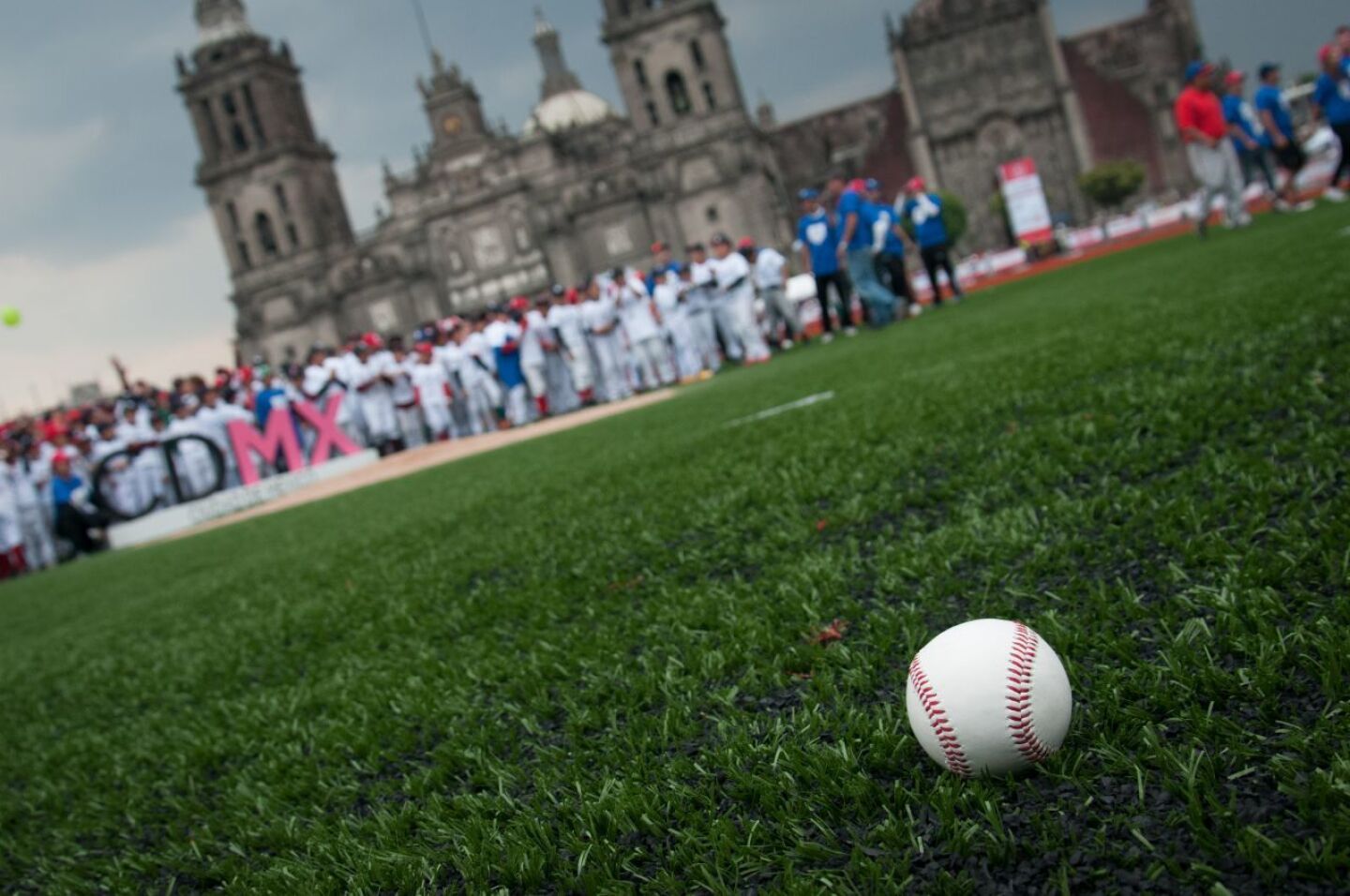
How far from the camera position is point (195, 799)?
10.6 feet

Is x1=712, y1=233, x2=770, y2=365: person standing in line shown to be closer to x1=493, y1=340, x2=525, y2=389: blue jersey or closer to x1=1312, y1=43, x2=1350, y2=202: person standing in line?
x1=493, y1=340, x2=525, y2=389: blue jersey

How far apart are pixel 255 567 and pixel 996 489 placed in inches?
265

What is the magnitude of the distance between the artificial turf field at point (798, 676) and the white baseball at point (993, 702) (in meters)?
0.07

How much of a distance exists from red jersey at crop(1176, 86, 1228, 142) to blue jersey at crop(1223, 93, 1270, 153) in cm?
71

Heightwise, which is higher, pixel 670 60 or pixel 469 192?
pixel 670 60

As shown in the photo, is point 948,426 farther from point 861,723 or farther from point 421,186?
point 421,186

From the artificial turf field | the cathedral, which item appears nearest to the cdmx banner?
the artificial turf field

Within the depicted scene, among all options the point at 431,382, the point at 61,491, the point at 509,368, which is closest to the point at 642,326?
the point at 509,368

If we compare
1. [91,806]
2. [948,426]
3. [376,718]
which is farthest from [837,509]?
[91,806]

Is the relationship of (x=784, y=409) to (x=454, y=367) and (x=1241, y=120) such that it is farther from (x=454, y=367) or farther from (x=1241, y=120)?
(x=454, y=367)

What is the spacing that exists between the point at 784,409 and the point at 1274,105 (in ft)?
35.5

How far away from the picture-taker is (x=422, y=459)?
695 inches

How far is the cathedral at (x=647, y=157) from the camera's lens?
57.8 metres

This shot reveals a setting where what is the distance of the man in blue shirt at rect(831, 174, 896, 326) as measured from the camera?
15836 mm
